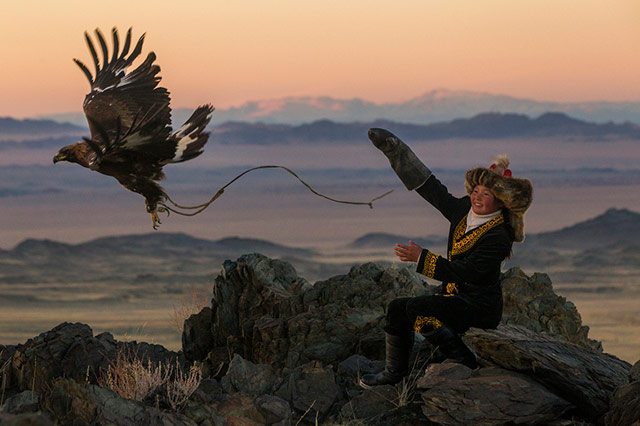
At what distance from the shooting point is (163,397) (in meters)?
7.00

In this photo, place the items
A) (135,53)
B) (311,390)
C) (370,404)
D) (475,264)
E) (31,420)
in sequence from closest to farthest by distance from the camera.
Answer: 1. (31,420)
2. (475,264)
3. (370,404)
4. (311,390)
5. (135,53)

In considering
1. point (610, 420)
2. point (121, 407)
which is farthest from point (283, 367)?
point (610, 420)

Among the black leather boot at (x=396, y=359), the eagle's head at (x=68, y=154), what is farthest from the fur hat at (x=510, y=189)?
the eagle's head at (x=68, y=154)

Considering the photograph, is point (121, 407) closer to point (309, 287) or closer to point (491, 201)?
point (491, 201)

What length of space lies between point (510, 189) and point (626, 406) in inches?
79.5

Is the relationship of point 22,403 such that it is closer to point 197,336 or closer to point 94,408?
point 94,408

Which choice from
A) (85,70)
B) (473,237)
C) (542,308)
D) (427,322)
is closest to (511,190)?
(473,237)

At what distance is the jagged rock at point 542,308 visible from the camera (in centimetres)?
1028

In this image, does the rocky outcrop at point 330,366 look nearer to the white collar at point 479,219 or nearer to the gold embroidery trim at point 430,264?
the gold embroidery trim at point 430,264

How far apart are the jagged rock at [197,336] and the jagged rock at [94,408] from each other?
3873mm

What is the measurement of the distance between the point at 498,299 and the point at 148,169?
446 centimetres

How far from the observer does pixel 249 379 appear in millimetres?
7891

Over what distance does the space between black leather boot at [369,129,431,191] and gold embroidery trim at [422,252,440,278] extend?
1207 mm

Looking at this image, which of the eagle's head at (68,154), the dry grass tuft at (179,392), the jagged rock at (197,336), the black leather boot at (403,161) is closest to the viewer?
the dry grass tuft at (179,392)
